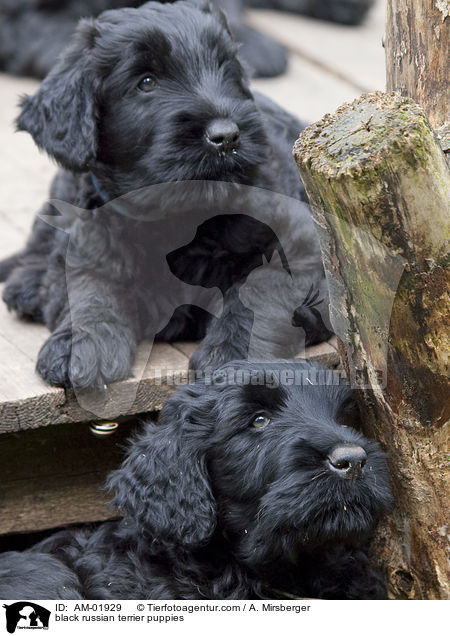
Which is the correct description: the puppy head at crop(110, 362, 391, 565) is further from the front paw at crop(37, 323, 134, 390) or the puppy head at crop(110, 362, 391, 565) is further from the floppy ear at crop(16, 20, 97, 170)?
the floppy ear at crop(16, 20, 97, 170)

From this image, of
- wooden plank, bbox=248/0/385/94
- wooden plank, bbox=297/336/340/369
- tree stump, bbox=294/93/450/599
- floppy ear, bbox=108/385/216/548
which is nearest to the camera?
tree stump, bbox=294/93/450/599

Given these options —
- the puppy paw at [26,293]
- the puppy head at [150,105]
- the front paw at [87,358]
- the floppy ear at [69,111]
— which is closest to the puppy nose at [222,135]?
the puppy head at [150,105]

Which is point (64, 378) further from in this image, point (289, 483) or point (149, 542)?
point (289, 483)

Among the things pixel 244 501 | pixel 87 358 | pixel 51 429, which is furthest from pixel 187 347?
pixel 244 501

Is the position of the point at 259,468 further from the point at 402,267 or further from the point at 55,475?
the point at 55,475

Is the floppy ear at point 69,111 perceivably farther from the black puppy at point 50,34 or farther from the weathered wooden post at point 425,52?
the black puppy at point 50,34

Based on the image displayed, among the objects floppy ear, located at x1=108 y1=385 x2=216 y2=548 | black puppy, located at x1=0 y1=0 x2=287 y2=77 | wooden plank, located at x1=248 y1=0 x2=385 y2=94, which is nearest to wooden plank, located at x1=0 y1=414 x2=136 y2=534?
floppy ear, located at x1=108 y1=385 x2=216 y2=548

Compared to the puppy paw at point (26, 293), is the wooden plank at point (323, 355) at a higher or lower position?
higher

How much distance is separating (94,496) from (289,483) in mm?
1312

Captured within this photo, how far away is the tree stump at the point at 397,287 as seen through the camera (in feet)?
7.23

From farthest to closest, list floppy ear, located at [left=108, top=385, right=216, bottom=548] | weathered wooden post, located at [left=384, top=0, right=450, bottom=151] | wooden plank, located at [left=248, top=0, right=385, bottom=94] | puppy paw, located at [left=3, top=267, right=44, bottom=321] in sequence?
1. wooden plank, located at [left=248, top=0, right=385, bottom=94]
2. puppy paw, located at [left=3, top=267, right=44, bottom=321]
3. weathered wooden post, located at [left=384, top=0, right=450, bottom=151]
4. floppy ear, located at [left=108, top=385, right=216, bottom=548]
